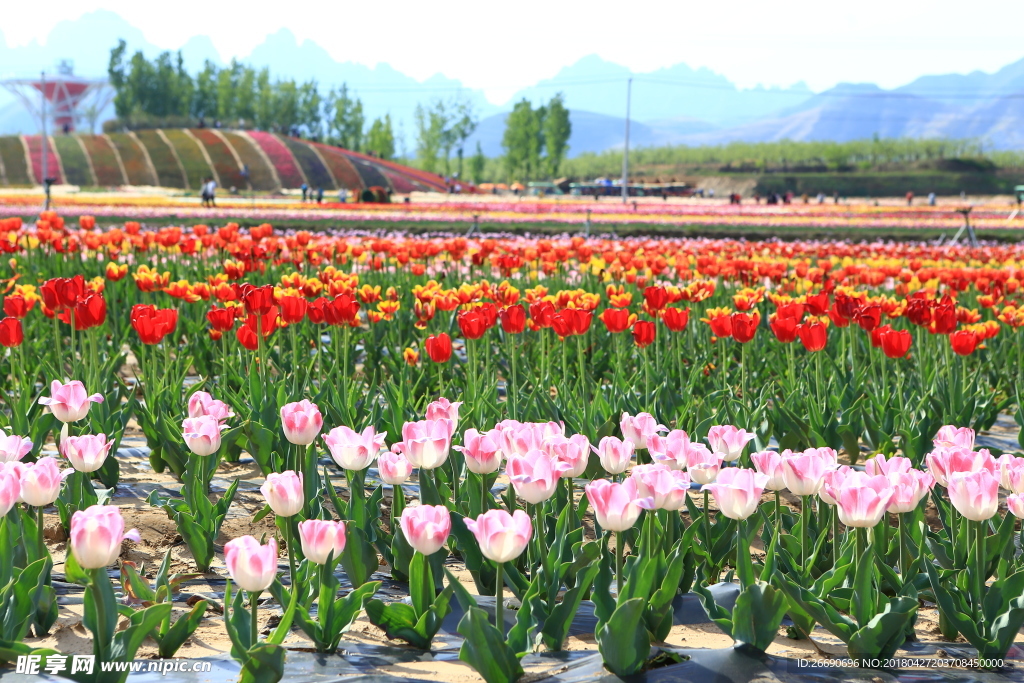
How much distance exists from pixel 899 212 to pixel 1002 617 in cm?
3328

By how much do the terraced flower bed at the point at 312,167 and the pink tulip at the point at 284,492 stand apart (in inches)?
2224

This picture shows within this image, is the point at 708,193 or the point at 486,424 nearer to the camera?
the point at 486,424

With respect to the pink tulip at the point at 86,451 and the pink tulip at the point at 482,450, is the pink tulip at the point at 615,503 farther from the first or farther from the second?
the pink tulip at the point at 86,451

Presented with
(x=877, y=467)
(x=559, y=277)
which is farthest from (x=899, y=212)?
(x=877, y=467)

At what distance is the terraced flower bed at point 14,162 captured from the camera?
177 feet

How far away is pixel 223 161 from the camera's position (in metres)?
57.7

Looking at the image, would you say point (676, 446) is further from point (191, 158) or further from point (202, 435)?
point (191, 158)

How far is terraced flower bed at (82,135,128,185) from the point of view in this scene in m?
53.1

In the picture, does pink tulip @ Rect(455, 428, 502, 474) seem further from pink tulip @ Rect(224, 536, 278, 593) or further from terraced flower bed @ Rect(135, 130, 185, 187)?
terraced flower bed @ Rect(135, 130, 185, 187)

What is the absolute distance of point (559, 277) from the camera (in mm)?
8398

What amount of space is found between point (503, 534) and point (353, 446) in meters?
0.69

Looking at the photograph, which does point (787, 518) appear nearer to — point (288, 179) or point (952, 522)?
point (952, 522)

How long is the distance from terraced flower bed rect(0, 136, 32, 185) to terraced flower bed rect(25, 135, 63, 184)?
0.47 meters

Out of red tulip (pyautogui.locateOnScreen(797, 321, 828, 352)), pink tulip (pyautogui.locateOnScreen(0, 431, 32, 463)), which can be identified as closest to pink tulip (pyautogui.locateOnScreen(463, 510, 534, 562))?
pink tulip (pyautogui.locateOnScreen(0, 431, 32, 463))
